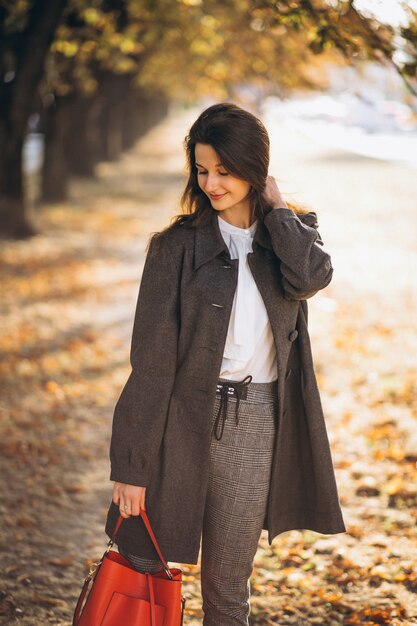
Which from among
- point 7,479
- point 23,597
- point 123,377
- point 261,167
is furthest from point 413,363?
point 261,167

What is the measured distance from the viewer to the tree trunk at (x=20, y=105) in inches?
446

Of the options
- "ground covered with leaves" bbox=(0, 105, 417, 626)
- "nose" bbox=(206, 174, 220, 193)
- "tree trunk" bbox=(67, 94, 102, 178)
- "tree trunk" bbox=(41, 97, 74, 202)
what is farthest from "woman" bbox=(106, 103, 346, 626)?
"tree trunk" bbox=(67, 94, 102, 178)

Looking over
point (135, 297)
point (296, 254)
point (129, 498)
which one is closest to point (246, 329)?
point (296, 254)

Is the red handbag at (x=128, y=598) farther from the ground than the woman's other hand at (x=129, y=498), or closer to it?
closer to it

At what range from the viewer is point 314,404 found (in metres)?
2.82

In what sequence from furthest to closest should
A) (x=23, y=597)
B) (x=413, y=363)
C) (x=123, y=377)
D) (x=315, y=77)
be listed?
(x=315, y=77) < (x=413, y=363) < (x=123, y=377) < (x=23, y=597)

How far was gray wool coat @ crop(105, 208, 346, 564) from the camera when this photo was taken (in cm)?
257

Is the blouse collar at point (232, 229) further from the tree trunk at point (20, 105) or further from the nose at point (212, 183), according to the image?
the tree trunk at point (20, 105)

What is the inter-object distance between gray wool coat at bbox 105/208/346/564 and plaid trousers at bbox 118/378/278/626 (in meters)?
0.05

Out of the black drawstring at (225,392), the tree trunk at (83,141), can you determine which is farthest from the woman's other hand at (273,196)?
the tree trunk at (83,141)

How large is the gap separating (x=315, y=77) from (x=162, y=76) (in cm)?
844

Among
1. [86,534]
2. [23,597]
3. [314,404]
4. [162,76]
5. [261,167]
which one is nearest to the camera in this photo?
[261,167]

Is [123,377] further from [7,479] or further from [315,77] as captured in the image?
[315,77]

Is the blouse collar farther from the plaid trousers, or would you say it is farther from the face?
the plaid trousers
